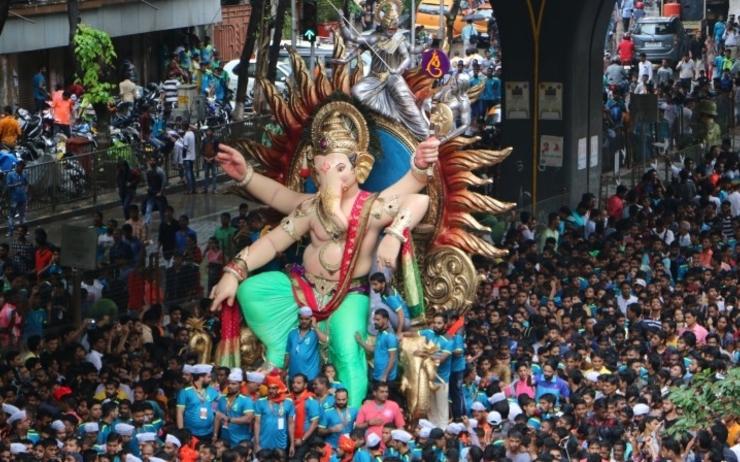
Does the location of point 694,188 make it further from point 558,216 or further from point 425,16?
point 425,16

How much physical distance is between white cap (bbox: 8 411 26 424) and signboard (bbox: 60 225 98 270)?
399cm

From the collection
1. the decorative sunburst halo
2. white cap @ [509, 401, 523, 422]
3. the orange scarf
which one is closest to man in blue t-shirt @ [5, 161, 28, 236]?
the decorative sunburst halo

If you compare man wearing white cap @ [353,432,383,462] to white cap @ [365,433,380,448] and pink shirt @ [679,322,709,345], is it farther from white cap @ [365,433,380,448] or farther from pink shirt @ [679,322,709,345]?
pink shirt @ [679,322,709,345]

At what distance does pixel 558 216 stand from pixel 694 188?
286 centimetres

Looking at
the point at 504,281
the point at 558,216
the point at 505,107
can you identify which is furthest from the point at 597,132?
the point at 504,281

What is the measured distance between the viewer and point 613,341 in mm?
21047

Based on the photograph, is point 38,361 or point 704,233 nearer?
point 38,361

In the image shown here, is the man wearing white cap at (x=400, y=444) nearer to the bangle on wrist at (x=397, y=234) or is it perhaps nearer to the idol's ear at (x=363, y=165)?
the bangle on wrist at (x=397, y=234)

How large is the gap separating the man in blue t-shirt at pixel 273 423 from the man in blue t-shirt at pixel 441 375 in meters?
1.40

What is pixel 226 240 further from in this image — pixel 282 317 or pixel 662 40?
pixel 662 40

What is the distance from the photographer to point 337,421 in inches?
737

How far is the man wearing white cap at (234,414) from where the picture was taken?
1866cm

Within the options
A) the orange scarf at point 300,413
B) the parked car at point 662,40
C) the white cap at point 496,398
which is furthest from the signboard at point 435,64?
the parked car at point 662,40

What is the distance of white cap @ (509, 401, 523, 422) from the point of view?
19.0m
